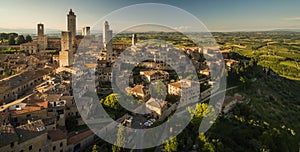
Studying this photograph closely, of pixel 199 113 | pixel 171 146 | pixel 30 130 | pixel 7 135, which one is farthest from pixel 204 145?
pixel 7 135

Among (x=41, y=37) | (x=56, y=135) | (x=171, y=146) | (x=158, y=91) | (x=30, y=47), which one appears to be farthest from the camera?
(x=41, y=37)

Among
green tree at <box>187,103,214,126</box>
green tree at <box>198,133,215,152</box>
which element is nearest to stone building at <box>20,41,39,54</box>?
green tree at <box>187,103,214,126</box>

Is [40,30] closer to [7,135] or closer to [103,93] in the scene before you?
[103,93]

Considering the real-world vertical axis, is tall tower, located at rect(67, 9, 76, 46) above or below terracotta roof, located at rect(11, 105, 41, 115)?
above

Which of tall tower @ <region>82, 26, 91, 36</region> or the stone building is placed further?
tall tower @ <region>82, 26, 91, 36</region>

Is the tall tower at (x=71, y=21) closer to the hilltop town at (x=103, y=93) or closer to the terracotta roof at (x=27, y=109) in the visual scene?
the hilltop town at (x=103, y=93)

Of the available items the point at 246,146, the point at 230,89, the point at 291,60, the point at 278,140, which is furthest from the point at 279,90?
the point at 291,60

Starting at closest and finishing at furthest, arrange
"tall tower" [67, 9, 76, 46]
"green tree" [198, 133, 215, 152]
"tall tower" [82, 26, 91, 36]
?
"green tree" [198, 133, 215, 152] < "tall tower" [67, 9, 76, 46] < "tall tower" [82, 26, 91, 36]

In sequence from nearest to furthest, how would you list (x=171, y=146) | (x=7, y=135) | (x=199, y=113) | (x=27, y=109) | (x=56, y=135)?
(x=7, y=135), (x=56, y=135), (x=171, y=146), (x=27, y=109), (x=199, y=113)

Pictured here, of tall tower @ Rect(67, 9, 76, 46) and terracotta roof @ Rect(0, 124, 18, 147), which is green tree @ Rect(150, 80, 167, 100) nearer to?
terracotta roof @ Rect(0, 124, 18, 147)

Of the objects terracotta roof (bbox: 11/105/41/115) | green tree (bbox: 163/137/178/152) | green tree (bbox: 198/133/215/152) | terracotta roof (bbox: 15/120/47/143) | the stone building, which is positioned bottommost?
green tree (bbox: 198/133/215/152)

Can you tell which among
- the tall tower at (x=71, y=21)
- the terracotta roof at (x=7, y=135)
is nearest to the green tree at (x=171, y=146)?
the terracotta roof at (x=7, y=135)

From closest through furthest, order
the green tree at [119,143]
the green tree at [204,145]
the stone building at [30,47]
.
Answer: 1. the green tree at [119,143]
2. the green tree at [204,145]
3. the stone building at [30,47]
